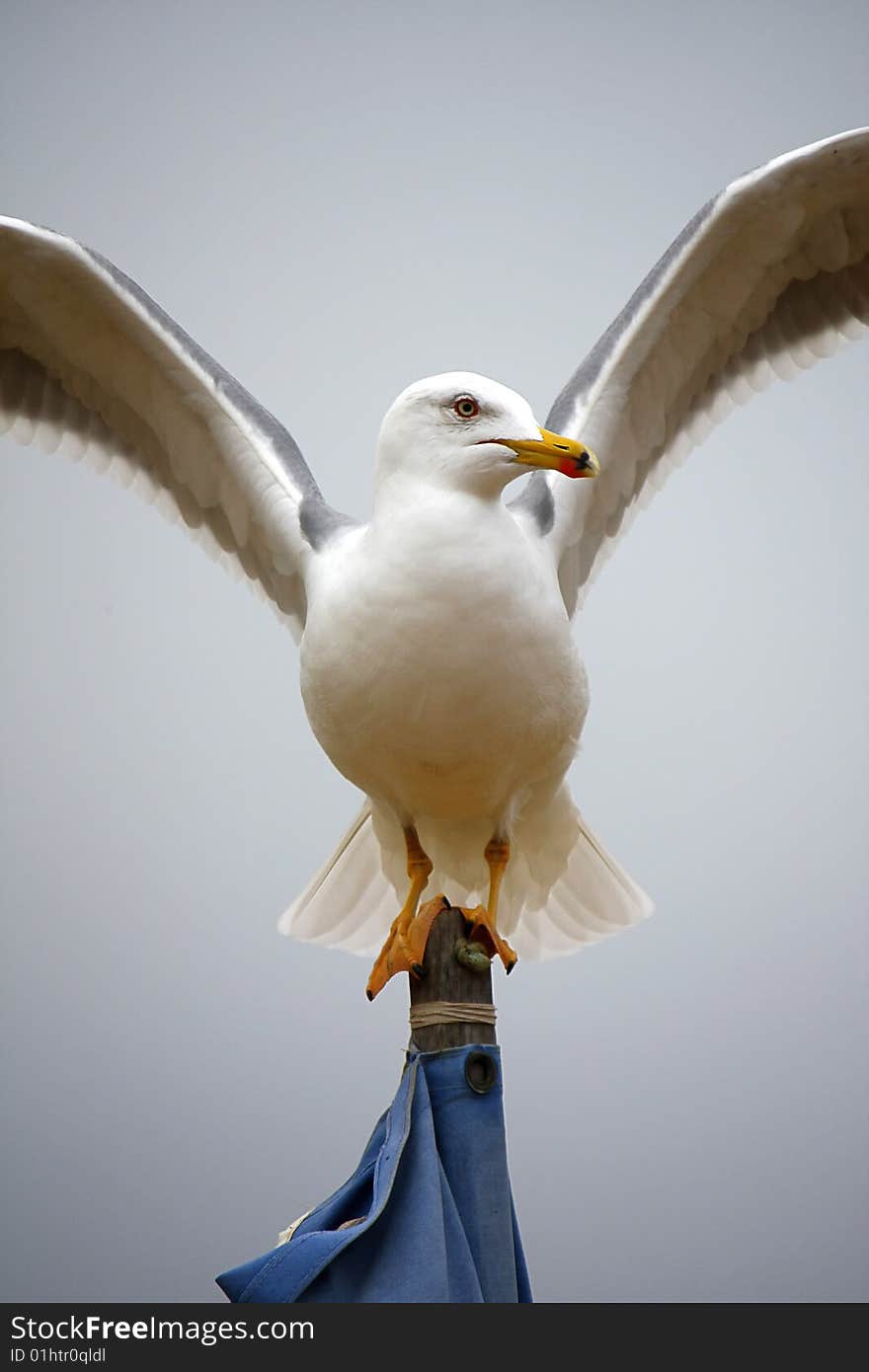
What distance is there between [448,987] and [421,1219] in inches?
17.2

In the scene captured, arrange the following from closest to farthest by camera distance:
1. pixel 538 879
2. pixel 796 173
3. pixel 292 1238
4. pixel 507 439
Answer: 1. pixel 292 1238
2. pixel 507 439
3. pixel 796 173
4. pixel 538 879

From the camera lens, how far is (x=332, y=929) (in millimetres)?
3963

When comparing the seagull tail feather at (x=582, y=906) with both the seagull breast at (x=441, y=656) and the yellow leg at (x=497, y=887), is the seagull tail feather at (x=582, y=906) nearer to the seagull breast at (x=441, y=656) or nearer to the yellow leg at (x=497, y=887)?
the yellow leg at (x=497, y=887)

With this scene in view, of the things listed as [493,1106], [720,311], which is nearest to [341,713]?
[493,1106]

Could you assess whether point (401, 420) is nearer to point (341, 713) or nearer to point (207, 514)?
point (341, 713)

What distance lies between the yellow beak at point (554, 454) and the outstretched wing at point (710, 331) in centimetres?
40

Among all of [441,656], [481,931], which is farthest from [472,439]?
[481,931]

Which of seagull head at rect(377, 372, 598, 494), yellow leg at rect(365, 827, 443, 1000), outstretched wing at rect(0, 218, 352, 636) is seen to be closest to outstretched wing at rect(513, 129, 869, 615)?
seagull head at rect(377, 372, 598, 494)

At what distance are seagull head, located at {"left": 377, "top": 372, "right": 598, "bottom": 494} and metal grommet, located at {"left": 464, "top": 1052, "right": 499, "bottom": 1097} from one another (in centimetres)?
110

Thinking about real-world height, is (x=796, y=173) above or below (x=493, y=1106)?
above

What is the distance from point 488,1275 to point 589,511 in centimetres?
198

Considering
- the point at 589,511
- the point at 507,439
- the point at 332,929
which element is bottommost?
the point at 332,929

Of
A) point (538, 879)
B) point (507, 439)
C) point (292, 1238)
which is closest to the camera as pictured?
point (292, 1238)

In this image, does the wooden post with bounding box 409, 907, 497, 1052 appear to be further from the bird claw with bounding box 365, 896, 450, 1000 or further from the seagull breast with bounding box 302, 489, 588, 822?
the seagull breast with bounding box 302, 489, 588, 822
